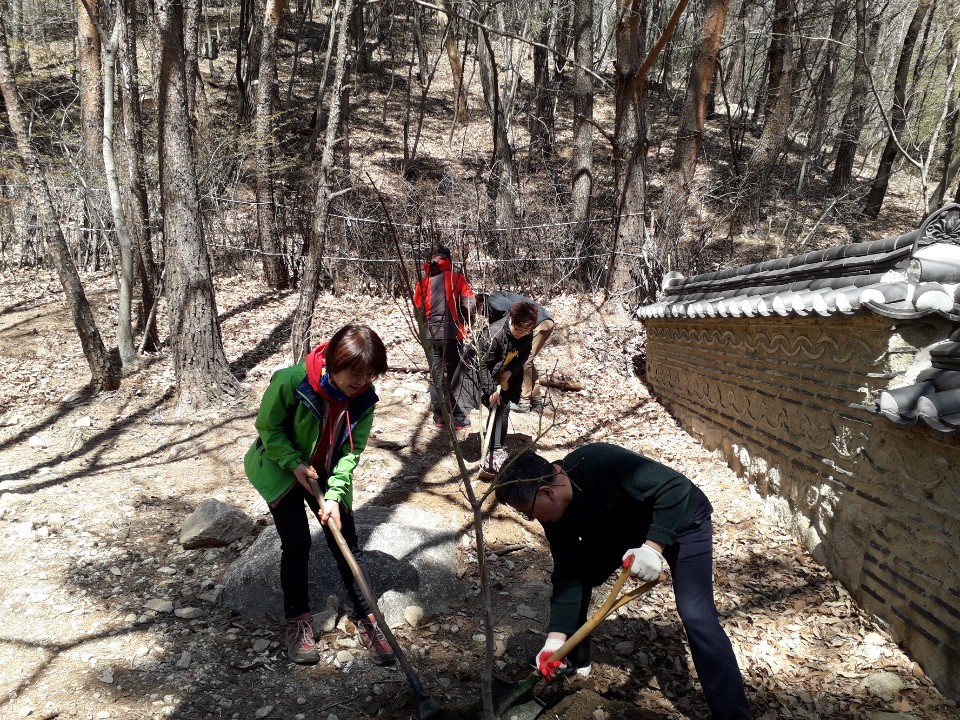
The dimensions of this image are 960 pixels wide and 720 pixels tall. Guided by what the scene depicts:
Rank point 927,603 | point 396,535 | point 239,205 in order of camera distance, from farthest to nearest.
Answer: point 239,205 < point 396,535 < point 927,603

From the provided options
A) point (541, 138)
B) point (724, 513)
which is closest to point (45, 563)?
point (724, 513)

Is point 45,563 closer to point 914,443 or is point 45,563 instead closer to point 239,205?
point 914,443

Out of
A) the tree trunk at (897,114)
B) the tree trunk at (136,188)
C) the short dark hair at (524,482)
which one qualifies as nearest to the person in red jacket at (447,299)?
the short dark hair at (524,482)

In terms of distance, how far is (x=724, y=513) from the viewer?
4.65 meters

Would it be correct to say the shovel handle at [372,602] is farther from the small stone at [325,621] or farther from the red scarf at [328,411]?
the small stone at [325,621]

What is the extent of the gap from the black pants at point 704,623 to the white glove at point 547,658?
507mm

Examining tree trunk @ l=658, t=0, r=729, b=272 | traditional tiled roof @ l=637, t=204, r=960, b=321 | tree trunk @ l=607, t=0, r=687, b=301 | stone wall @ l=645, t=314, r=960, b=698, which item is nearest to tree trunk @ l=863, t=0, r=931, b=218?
tree trunk @ l=658, t=0, r=729, b=272

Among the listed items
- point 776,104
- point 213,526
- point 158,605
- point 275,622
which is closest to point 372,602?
point 275,622

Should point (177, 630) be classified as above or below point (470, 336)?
below

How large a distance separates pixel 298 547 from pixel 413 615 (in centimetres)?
88

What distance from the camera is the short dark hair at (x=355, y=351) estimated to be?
7.82 ft

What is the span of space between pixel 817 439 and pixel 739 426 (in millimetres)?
1202

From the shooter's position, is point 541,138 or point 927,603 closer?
point 927,603

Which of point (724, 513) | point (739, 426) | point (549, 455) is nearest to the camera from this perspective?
point (724, 513)
